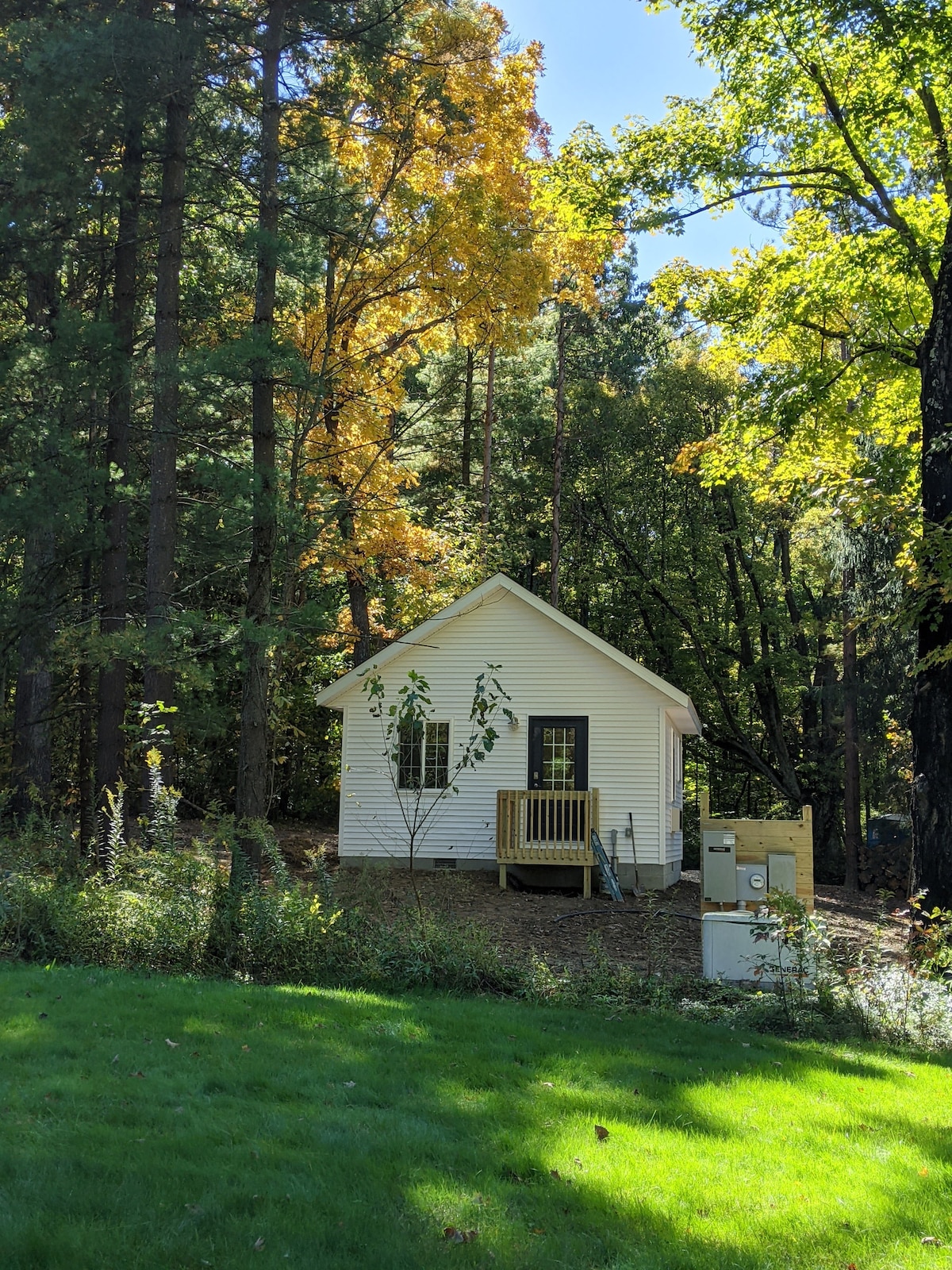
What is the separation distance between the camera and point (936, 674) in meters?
8.48

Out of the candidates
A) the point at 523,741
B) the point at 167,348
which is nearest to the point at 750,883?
the point at 523,741

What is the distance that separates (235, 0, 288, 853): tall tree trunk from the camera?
8578 mm

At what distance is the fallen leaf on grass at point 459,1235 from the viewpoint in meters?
3.08

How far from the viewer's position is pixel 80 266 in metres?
14.4

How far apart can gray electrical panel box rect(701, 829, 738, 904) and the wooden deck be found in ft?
14.3

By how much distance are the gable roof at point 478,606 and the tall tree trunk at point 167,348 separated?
16.1 ft

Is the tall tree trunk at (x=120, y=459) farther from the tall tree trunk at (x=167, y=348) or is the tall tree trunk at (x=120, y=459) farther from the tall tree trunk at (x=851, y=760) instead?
the tall tree trunk at (x=851, y=760)

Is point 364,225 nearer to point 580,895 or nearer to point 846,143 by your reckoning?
point 846,143

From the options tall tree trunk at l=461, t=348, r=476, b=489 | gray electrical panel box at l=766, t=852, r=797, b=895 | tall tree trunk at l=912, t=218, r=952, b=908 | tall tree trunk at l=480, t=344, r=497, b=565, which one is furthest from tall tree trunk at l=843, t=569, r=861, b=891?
tall tree trunk at l=461, t=348, r=476, b=489

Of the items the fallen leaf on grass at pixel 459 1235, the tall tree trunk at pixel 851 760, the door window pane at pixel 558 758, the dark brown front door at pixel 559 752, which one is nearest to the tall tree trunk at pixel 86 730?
the dark brown front door at pixel 559 752

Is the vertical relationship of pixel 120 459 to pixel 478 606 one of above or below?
above

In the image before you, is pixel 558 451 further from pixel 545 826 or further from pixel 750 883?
pixel 750 883

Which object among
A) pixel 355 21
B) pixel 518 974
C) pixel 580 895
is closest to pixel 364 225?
pixel 355 21

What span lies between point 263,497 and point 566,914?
7.05 meters
